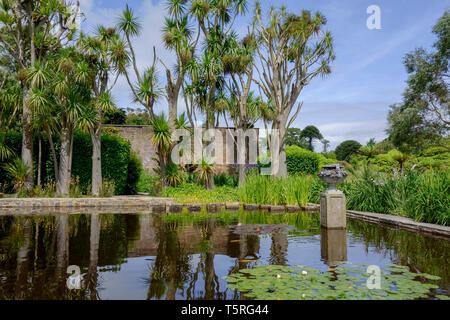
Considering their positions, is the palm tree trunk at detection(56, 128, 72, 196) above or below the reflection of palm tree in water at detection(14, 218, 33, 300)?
above

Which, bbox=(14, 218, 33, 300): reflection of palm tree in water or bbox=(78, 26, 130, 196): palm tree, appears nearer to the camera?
bbox=(14, 218, 33, 300): reflection of palm tree in water

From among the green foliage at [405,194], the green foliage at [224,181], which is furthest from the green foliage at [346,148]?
the green foliage at [405,194]

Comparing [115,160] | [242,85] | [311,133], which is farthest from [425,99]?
[311,133]

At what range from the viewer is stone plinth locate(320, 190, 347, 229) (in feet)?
20.6

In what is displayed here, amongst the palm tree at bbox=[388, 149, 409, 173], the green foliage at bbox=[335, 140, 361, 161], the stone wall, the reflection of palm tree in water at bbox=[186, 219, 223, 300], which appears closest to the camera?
the reflection of palm tree in water at bbox=[186, 219, 223, 300]

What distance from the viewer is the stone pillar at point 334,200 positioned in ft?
20.6

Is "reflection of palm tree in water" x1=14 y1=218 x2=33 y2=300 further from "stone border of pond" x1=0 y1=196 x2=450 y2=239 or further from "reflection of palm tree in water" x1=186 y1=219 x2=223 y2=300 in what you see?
"stone border of pond" x1=0 y1=196 x2=450 y2=239

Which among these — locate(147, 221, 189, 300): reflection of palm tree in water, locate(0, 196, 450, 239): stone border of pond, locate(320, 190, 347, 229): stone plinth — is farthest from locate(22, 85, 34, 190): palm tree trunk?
A: locate(320, 190, 347, 229): stone plinth

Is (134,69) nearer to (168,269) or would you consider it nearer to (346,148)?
(168,269)

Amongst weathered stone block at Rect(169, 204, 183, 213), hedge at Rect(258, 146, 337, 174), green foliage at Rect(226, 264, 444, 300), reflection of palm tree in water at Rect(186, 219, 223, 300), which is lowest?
reflection of palm tree in water at Rect(186, 219, 223, 300)

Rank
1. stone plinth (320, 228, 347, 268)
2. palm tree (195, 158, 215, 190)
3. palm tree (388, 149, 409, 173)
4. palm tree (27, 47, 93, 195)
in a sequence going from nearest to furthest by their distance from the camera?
1. stone plinth (320, 228, 347, 268)
2. palm tree (27, 47, 93, 195)
3. palm tree (195, 158, 215, 190)
4. palm tree (388, 149, 409, 173)

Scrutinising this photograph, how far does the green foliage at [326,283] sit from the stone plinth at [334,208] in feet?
8.36

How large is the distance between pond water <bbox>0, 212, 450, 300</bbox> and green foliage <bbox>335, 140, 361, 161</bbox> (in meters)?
48.8
